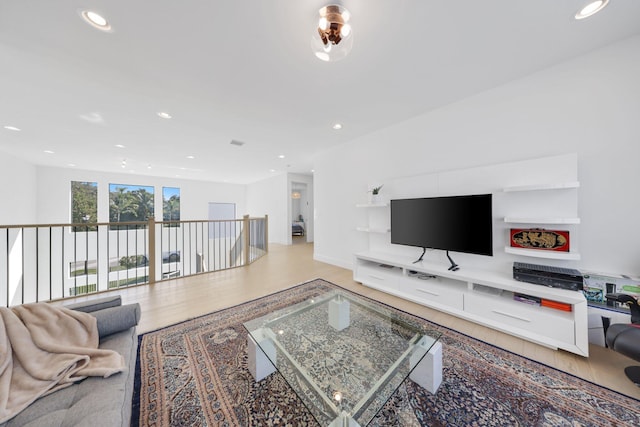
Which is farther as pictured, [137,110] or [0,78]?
[137,110]

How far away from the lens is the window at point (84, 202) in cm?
662

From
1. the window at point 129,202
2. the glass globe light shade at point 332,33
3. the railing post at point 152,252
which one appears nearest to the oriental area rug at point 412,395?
the railing post at point 152,252

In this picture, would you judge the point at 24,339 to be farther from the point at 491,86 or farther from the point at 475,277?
the point at 491,86

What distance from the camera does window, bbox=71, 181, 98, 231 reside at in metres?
6.62

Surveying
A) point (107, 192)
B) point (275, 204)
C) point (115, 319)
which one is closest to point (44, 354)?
point (115, 319)

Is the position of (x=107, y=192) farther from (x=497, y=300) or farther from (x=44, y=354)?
(x=497, y=300)

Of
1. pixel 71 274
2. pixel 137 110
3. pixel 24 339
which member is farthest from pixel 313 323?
pixel 71 274

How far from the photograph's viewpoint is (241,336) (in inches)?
77.9

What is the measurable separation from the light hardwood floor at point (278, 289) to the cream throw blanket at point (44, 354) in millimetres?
1029

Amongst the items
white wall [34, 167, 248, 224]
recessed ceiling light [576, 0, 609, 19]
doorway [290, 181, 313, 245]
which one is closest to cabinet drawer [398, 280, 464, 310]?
recessed ceiling light [576, 0, 609, 19]

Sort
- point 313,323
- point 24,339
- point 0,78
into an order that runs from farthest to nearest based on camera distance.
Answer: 1. point 0,78
2. point 313,323
3. point 24,339

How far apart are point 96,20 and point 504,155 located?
152 inches

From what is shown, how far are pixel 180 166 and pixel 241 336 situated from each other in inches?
234

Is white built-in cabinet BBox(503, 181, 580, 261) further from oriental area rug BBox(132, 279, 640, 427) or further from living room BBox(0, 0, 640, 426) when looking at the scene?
oriental area rug BBox(132, 279, 640, 427)
